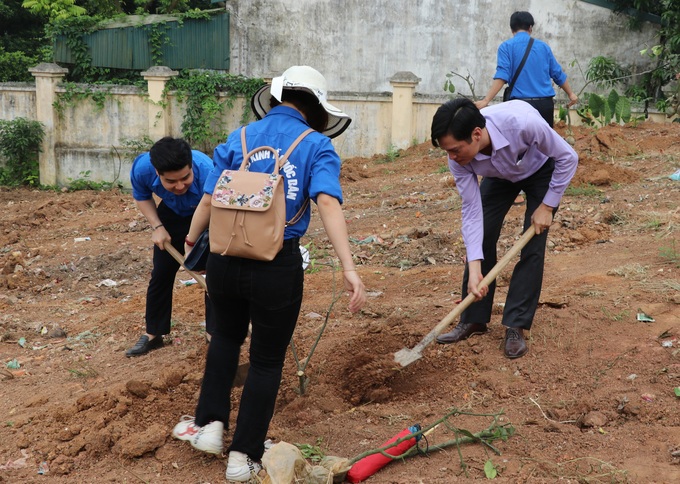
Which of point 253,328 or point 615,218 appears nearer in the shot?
point 253,328

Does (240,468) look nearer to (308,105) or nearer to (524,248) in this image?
(308,105)

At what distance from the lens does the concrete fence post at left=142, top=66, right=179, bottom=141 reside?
1387 cm

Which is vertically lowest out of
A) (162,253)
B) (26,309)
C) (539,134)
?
(26,309)

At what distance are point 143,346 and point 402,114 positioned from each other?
9.59 metres

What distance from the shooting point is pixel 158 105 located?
13930 mm

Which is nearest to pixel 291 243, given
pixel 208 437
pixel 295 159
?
pixel 295 159

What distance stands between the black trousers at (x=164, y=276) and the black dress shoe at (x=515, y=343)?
1790 mm

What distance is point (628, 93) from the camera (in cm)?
1550

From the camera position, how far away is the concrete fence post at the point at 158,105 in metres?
13.9

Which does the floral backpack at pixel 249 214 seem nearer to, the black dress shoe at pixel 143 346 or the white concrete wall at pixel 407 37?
the black dress shoe at pixel 143 346

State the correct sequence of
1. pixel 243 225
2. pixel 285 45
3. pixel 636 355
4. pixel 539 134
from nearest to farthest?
pixel 243 225
pixel 539 134
pixel 636 355
pixel 285 45

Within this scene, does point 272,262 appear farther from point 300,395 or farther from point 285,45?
point 285,45

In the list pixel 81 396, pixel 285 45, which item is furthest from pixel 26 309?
pixel 285 45

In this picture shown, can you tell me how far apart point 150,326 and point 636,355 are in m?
3.07
